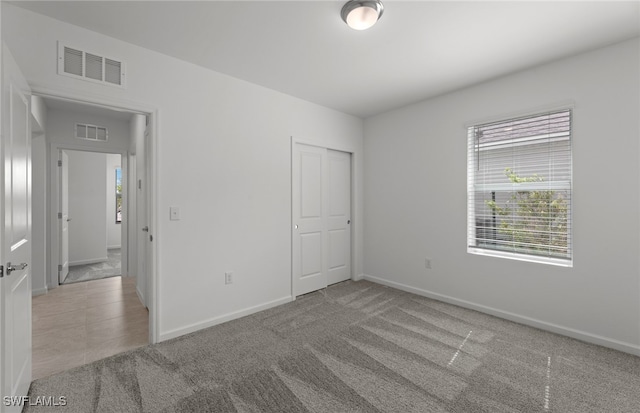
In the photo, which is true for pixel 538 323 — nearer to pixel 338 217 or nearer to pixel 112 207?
pixel 338 217

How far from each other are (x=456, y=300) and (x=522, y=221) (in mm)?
1202

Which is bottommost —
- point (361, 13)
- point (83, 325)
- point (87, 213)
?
point (83, 325)

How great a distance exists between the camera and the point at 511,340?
8.69 ft

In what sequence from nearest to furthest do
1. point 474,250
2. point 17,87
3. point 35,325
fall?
point 17,87 < point 35,325 < point 474,250

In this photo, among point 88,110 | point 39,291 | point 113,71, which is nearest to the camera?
point 113,71

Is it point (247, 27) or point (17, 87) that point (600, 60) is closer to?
point (247, 27)

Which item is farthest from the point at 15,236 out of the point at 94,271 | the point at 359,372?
the point at 94,271

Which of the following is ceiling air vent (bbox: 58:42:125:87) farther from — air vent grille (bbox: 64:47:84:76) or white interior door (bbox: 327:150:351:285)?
white interior door (bbox: 327:150:351:285)

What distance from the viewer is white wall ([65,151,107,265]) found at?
5828 mm

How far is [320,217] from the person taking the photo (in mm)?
4125

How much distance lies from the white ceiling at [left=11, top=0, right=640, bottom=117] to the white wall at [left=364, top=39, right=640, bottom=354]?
0.26 m

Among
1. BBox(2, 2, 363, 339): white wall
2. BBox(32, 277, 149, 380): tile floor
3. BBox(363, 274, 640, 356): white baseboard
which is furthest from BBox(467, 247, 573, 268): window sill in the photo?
BBox(32, 277, 149, 380): tile floor

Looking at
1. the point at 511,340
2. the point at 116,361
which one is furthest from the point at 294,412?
the point at 511,340

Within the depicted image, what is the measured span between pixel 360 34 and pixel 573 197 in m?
2.48
